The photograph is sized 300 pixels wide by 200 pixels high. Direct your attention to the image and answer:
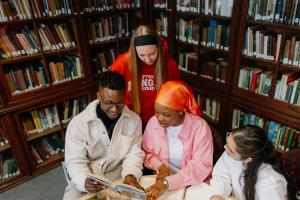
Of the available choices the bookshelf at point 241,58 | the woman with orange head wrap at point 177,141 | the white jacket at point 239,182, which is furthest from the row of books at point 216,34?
the white jacket at point 239,182

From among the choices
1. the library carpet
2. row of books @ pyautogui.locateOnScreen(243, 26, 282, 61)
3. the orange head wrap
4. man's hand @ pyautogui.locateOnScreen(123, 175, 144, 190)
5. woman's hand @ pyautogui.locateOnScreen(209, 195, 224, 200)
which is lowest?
the library carpet

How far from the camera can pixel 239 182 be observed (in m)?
1.44

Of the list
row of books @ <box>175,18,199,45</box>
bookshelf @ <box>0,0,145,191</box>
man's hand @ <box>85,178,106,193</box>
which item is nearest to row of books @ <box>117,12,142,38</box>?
bookshelf @ <box>0,0,145,191</box>

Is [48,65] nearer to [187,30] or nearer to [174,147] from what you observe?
[187,30]

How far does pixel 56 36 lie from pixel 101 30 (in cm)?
52

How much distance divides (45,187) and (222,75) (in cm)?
220

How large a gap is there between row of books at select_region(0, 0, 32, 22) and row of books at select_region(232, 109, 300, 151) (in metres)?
2.28

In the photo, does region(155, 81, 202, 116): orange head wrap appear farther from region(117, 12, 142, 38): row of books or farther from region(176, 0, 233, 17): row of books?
region(117, 12, 142, 38): row of books

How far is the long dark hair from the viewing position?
1299mm

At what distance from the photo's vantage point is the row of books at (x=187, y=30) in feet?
9.38

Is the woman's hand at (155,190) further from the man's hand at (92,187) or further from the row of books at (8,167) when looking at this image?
the row of books at (8,167)

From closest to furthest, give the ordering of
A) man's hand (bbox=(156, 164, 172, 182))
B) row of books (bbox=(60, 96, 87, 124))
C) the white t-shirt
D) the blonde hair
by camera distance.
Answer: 1. man's hand (bbox=(156, 164, 172, 182))
2. the white t-shirt
3. the blonde hair
4. row of books (bbox=(60, 96, 87, 124))

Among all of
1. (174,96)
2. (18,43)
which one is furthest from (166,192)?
(18,43)

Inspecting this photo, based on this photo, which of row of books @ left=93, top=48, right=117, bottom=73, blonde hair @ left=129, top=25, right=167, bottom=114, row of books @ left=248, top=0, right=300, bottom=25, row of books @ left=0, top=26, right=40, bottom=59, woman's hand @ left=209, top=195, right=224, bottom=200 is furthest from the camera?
row of books @ left=93, top=48, right=117, bottom=73
